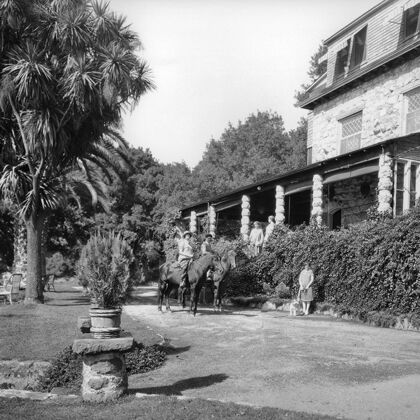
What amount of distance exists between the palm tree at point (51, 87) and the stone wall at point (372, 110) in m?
9.50

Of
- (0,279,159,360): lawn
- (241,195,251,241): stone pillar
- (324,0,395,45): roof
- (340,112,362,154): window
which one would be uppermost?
(324,0,395,45): roof

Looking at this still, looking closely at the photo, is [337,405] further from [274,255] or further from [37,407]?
[274,255]

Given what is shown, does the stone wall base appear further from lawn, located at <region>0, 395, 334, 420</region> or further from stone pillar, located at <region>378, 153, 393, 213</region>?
stone pillar, located at <region>378, 153, 393, 213</region>

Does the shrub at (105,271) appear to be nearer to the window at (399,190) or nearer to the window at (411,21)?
the window at (399,190)

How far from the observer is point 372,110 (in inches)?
826

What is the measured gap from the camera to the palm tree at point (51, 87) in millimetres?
14977

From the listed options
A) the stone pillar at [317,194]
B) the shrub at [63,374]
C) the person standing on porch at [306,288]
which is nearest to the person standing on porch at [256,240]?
the stone pillar at [317,194]

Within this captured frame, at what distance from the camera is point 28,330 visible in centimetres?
1209

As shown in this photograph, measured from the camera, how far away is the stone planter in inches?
262

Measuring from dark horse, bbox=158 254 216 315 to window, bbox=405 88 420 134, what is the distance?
8957mm

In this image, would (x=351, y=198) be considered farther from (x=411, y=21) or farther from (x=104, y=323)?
(x=104, y=323)

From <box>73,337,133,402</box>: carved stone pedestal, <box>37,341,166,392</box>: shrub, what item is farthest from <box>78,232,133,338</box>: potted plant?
<box>37,341,166,392</box>: shrub

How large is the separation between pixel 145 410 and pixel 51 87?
11776 mm

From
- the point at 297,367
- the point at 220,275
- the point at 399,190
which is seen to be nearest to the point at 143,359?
the point at 297,367
